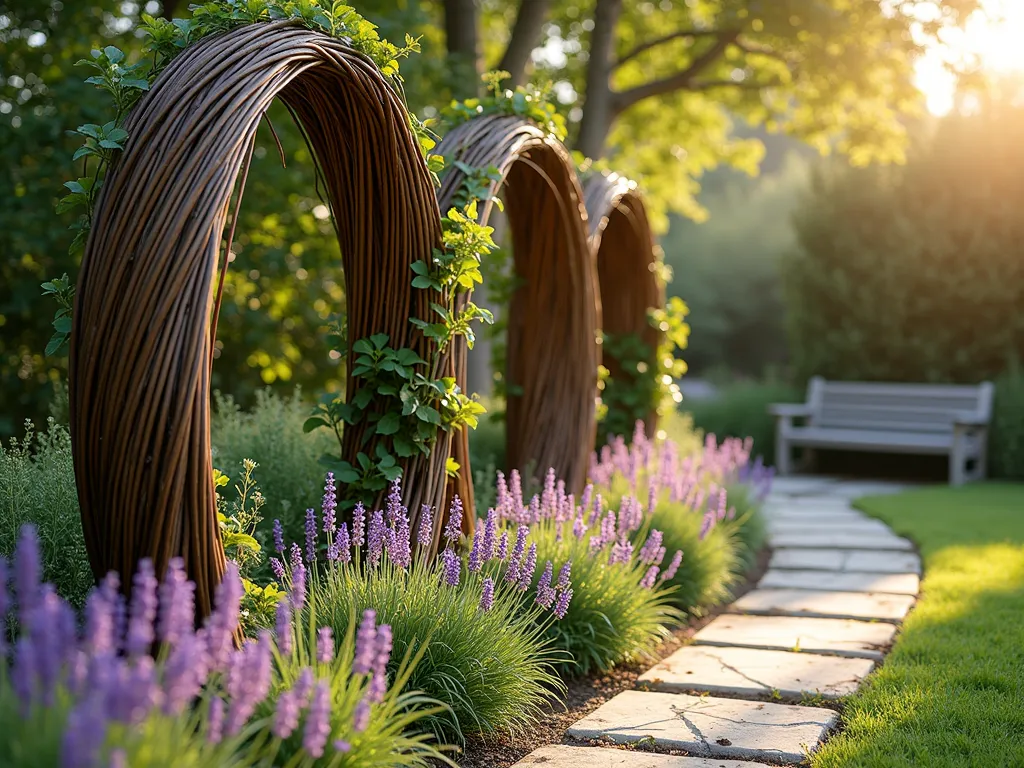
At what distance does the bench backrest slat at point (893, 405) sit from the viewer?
8.98m

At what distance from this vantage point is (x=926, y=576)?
4.55m

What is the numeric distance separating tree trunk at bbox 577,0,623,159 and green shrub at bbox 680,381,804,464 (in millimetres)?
2943

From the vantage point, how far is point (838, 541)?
5.59m

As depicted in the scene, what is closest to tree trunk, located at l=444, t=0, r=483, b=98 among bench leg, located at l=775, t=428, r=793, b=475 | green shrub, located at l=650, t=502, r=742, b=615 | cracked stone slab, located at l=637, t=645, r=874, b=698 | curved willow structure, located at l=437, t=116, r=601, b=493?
curved willow structure, located at l=437, t=116, r=601, b=493

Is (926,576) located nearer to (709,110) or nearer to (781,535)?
(781,535)

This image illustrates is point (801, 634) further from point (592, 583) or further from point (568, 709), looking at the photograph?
point (568, 709)

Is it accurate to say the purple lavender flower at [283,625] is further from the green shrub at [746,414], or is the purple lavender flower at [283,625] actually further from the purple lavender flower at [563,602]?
the green shrub at [746,414]

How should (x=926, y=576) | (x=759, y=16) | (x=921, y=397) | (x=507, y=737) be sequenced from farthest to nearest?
(x=921, y=397), (x=759, y=16), (x=926, y=576), (x=507, y=737)

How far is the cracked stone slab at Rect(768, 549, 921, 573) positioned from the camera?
191 inches

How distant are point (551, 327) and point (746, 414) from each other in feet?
19.2

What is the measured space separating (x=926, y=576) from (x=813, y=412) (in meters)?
5.14

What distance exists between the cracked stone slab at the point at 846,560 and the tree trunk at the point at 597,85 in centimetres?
487

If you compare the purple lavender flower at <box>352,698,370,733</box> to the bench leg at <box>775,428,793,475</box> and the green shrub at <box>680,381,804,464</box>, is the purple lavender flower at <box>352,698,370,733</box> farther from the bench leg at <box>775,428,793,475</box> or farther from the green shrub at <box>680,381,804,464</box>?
the green shrub at <box>680,381,804,464</box>

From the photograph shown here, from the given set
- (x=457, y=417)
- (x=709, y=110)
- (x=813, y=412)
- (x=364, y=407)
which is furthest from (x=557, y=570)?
(x=709, y=110)
